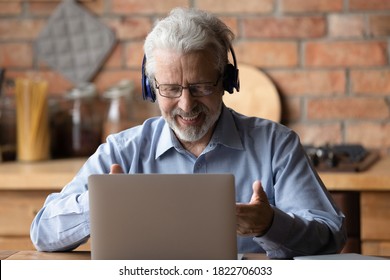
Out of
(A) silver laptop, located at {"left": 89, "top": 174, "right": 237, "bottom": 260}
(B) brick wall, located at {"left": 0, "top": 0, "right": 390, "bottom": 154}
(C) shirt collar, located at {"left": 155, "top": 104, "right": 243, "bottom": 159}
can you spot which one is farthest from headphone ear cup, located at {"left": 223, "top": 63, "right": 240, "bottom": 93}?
(B) brick wall, located at {"left": 0, "top": 0, "right": 390, "bottom": 154}

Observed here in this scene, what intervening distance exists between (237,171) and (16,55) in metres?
1.62

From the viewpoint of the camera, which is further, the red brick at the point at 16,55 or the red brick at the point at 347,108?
the red brick at the point at 16,55

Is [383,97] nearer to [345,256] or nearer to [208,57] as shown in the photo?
[208,57]

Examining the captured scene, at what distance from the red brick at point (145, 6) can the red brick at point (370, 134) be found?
2.79ft

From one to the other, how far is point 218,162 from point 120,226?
650 mm

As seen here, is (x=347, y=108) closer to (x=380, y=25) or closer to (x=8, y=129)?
(x=380, y=25)

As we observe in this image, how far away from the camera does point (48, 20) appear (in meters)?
3.42

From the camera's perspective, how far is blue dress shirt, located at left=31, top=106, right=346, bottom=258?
76.1 inches

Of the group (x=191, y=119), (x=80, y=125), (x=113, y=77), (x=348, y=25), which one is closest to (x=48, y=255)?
(x=191, y=119)

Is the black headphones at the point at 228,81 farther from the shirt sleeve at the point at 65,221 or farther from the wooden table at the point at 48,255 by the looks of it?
the wooden table at the point at 48,255

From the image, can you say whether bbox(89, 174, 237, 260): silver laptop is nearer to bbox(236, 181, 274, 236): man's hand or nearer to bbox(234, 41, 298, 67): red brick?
bbox(236, 181, 274, 236): man's hand

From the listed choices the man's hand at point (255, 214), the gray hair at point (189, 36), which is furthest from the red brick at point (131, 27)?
the man's hand at point (255, 214)

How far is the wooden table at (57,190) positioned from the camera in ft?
9.00
